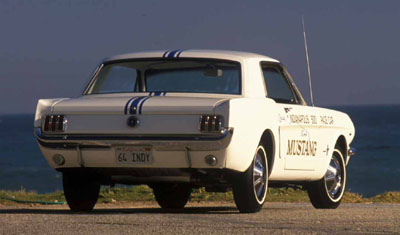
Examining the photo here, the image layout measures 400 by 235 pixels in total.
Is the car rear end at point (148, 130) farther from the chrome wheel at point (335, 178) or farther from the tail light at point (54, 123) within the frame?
the chrome wheel at point (335, 178)

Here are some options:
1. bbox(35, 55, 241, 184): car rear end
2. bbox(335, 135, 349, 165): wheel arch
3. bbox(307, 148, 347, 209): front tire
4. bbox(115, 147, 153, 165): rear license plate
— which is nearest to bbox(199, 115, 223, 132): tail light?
bbox(35, 55, 241, 184): car rear end

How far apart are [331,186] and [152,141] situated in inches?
143

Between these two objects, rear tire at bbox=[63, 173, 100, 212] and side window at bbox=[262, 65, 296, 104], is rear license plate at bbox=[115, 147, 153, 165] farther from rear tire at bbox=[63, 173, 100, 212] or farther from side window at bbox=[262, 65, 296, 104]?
side window at bbox=[262, 65, 296, 104]

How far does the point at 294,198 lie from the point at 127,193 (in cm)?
282

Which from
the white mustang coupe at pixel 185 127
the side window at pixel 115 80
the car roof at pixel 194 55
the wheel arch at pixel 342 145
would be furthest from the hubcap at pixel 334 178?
the side window at pixel 115 80

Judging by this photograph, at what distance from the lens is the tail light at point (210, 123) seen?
10.4 m

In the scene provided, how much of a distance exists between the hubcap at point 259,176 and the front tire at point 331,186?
1843mm

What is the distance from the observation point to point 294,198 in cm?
1872

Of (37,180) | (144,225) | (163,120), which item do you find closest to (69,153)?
(163,120)

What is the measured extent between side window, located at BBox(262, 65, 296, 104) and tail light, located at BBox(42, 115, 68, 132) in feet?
7.52

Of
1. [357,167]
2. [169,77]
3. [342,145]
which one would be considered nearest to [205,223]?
[169,77]

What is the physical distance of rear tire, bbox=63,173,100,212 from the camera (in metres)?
11.5

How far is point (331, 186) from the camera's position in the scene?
13.5 metres

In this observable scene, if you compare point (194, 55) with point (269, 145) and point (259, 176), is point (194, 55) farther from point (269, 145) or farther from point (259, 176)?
point (259, 176)
